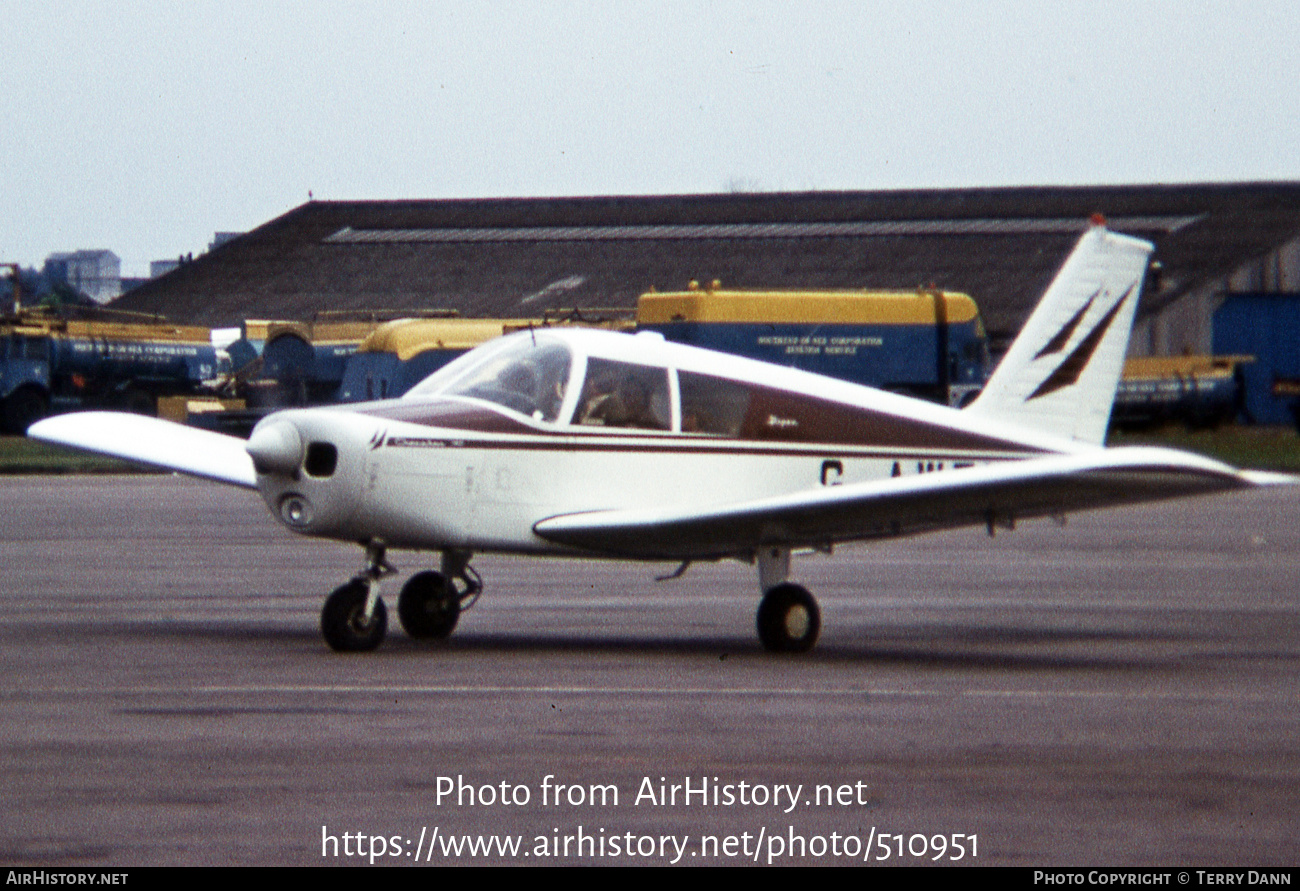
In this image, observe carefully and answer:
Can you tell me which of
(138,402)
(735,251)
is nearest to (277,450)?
(138,402)

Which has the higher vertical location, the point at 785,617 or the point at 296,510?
the point at 296,510

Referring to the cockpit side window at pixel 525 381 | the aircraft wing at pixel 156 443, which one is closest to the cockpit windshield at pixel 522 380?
the cockpit side window at pixel 525 381

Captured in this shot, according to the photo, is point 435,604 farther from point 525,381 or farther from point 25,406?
point 25,406

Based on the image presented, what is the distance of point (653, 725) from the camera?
28.3 ft

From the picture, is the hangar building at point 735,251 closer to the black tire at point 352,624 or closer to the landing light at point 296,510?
the black tire at point 352,624

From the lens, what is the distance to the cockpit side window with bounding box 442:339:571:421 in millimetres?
11344

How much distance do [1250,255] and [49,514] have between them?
140ft

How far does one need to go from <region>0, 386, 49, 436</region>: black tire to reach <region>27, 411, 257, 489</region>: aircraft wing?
36.3m

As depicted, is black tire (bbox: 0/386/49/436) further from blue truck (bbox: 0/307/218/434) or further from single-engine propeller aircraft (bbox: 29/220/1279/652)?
single-engine propeller aircraft (bbox: 29/220/1279/652)

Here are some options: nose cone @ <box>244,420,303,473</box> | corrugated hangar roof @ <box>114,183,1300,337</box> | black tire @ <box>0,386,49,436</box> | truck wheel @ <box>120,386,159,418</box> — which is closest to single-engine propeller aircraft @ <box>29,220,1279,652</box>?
nose cone @ <box>244,420,303,473</box>

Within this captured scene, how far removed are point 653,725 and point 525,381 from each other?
3252mm

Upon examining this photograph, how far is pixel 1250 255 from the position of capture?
58.6 meters

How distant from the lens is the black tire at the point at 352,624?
10.9 meters

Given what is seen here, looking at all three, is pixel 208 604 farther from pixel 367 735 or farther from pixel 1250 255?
pixel 1250 255
